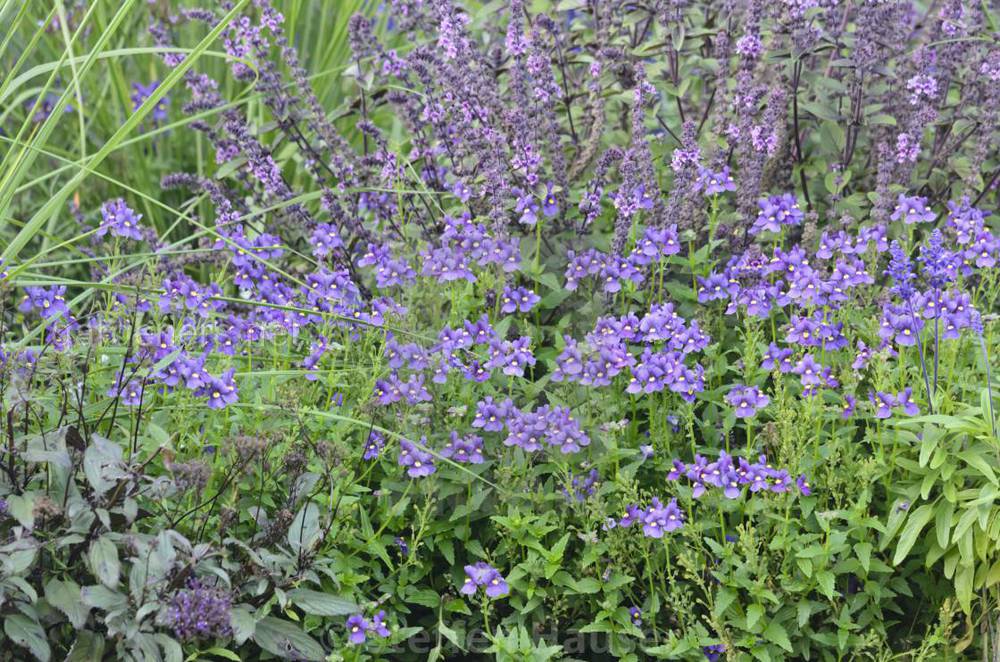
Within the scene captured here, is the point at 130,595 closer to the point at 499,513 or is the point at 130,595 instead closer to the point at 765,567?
the point at 499,513

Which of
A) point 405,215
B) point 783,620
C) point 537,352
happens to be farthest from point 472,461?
point 405,215

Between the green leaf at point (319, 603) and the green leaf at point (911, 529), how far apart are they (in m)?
1.29

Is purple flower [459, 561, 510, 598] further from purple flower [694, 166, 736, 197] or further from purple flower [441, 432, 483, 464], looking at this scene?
purple flower [694, 166, 736, 197]

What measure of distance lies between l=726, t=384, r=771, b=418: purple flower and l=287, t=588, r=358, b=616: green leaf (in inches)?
42.0

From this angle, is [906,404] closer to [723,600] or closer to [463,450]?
[723,600]

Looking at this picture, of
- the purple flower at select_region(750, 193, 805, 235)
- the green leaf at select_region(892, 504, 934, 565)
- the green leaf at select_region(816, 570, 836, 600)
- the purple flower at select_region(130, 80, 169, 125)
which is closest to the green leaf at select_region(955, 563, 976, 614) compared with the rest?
the green leaf at select_region(892, 504, 934, 565)

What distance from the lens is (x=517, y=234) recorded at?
12.8ft

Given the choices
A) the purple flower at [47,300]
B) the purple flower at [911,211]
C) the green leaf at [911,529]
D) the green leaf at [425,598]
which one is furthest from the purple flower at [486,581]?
the purple flower at [911,211]

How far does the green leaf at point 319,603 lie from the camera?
2725 millimetres

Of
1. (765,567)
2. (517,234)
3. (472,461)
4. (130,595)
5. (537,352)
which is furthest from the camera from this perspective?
(517,234)

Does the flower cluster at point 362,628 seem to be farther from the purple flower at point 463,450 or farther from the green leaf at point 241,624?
the purple flower at point 463,450

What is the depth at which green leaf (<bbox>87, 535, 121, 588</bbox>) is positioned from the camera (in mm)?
2432

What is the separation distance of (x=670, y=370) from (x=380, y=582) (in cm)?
93

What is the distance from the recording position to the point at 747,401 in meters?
3.10
